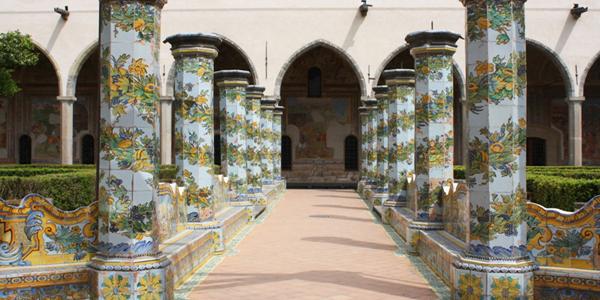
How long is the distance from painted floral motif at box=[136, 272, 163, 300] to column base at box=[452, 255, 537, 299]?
277cm

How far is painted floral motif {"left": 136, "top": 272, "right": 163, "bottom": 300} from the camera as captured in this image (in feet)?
17.4

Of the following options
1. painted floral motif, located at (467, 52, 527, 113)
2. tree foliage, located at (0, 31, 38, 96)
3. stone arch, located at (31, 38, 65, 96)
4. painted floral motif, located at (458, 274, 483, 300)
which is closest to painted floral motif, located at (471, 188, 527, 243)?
painted floral motif, located at (458, 274, 483, 300)

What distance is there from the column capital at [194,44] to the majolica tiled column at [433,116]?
2.99 metres

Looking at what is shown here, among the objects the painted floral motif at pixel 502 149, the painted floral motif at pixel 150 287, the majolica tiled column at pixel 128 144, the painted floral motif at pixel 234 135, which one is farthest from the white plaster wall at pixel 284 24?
the painted floral motif at pixel 150 287

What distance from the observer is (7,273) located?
17.4 feet

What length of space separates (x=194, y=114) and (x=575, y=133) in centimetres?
1858

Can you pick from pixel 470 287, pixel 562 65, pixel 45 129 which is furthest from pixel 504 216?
pixel 45 129

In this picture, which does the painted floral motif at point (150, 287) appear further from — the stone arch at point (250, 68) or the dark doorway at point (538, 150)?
the dark doorway at point (538, 150)

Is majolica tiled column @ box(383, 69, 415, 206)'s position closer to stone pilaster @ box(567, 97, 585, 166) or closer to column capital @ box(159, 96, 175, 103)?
column capital @ box(159, 96, 175, 103)

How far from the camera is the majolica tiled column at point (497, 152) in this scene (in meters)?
5.39

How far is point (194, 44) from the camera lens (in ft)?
29.5

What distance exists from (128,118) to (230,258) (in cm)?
363

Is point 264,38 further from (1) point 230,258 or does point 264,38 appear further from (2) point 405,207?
(1) point 230,258

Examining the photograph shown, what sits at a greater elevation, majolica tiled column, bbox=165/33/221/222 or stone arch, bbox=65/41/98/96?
stone arch, bbox=65/41/98/96
